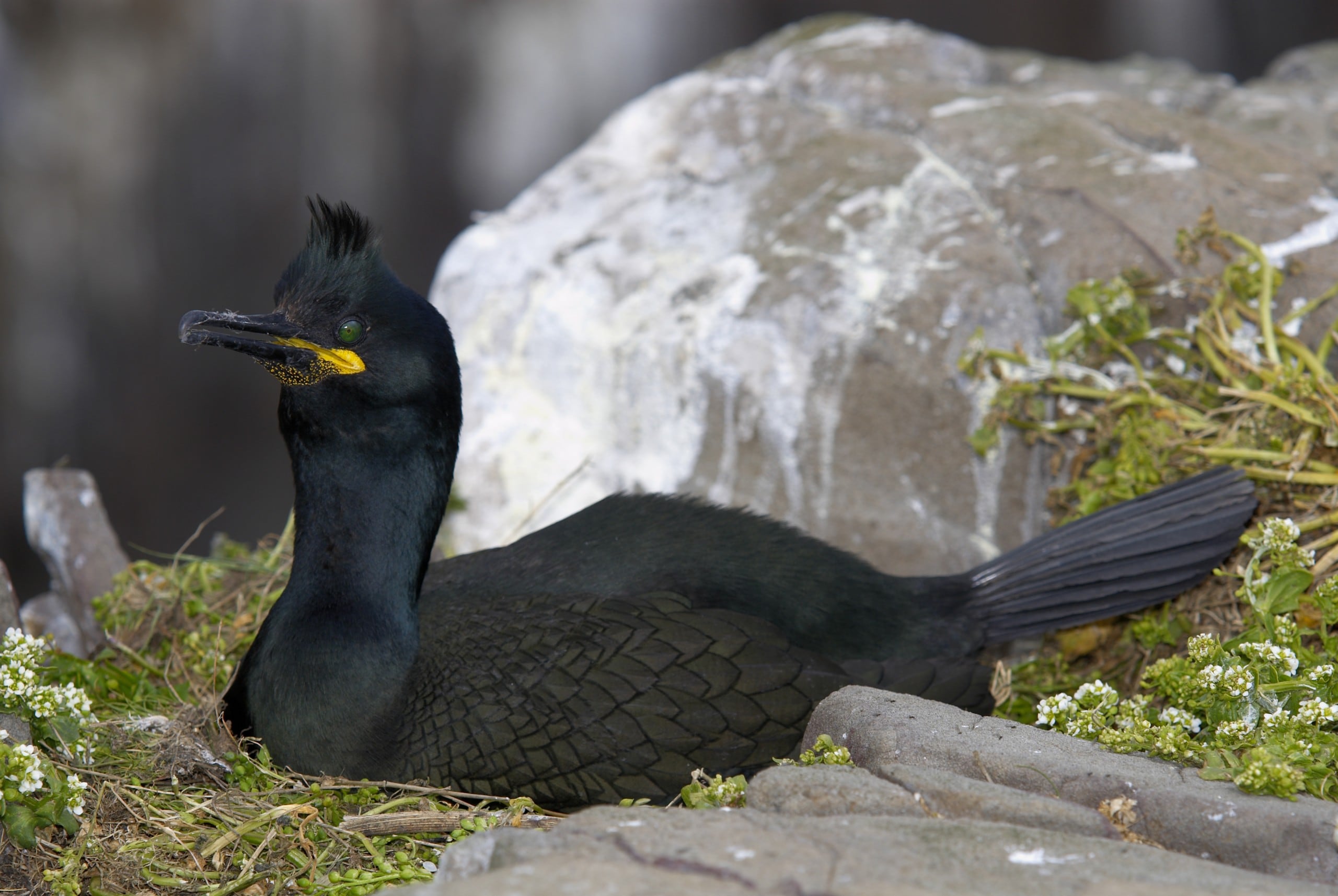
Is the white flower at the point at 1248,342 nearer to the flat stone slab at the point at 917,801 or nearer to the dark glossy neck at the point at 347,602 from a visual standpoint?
the flat stone slab at the point at 917,801

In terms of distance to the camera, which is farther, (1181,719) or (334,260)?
(334,260)

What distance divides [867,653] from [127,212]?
248 inches

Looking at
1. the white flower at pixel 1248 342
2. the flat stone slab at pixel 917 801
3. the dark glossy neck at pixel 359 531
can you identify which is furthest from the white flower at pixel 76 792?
the white flower at pixel 1248 342

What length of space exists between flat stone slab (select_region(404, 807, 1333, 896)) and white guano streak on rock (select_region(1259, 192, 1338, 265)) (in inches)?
99.2

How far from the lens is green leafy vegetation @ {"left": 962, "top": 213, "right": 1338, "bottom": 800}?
2.23 m

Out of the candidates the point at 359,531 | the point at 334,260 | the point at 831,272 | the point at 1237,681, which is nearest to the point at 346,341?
the point at 334,260

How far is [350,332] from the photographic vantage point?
8.21ft

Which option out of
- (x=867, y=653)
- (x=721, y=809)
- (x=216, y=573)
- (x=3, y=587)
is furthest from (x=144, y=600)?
(x=721, y=809)

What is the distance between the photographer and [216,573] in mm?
3707

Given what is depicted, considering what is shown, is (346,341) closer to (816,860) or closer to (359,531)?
(359,531)

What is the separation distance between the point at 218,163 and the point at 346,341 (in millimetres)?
5660

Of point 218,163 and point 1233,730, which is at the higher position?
point 218,163

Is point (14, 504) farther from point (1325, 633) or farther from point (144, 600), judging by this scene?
point (1325, 633)

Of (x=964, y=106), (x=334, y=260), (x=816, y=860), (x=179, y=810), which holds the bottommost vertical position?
(x=179, y=810)
